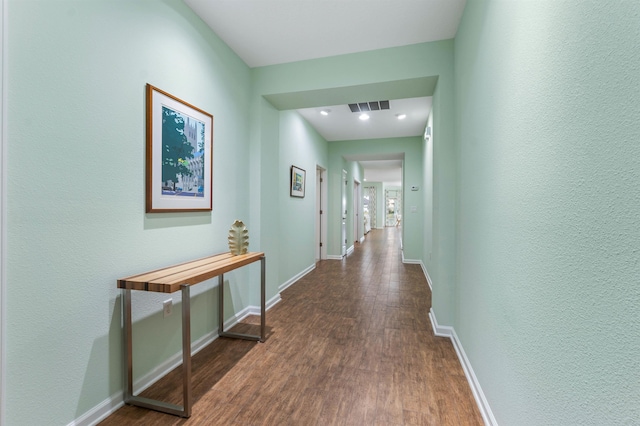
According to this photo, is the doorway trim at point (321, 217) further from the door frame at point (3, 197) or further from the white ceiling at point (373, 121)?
the door frame at point (3, 197)

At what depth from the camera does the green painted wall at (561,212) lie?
2.15ft

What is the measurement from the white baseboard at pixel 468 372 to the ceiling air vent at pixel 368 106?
2.68 meters

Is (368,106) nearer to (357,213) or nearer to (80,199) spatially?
(80,199)

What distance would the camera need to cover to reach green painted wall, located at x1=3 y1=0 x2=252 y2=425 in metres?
1.23

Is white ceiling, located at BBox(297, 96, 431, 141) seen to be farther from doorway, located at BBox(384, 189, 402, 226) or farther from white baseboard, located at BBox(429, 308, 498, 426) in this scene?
doorway, located at BBox(384, 189, 402, 226)

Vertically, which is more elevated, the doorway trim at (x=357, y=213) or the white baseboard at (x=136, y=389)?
the doorway trim at (x=357, y=213)

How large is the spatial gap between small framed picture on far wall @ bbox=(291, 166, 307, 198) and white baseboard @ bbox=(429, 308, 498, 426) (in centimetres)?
252

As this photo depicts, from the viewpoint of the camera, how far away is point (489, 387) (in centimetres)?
153

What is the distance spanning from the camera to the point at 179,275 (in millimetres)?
1706

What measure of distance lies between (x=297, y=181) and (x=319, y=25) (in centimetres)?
240

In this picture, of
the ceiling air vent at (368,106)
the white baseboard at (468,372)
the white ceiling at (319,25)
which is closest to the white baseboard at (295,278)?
the white baseboard at (468,372)

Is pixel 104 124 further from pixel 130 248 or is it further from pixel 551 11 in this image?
pixel 551 11

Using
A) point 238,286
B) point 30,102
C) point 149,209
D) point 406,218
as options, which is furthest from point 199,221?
point 406,218

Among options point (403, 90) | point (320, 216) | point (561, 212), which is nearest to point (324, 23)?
point (403, 90)
